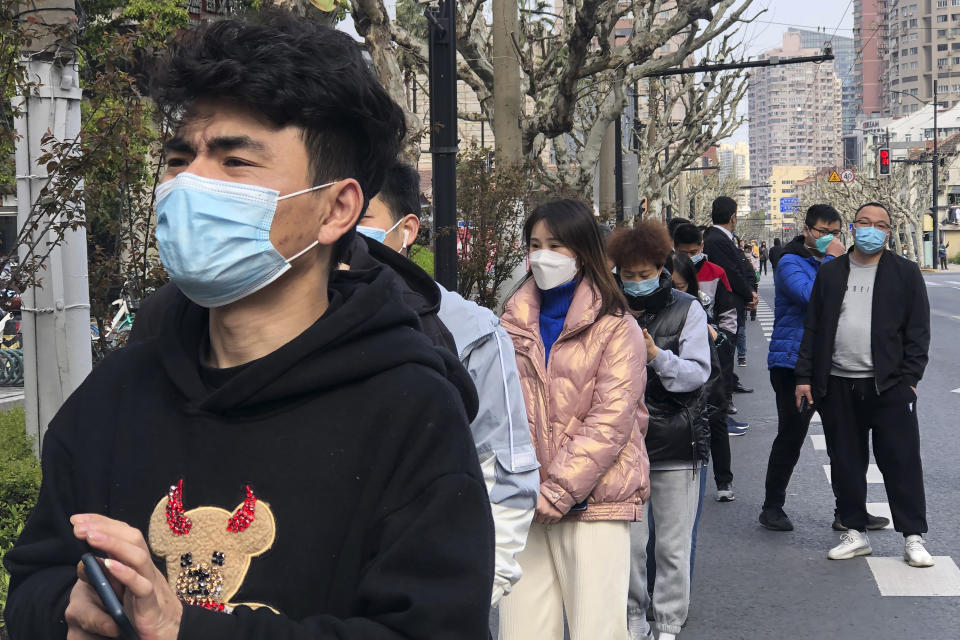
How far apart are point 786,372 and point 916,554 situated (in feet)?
5.05

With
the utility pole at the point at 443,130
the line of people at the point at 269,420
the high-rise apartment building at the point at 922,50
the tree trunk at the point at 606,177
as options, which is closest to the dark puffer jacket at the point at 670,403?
the utility pole at the point at 443,130

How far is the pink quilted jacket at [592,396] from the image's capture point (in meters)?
4.17

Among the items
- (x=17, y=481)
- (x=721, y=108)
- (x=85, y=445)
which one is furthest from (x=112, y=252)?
(x=721, y=108)

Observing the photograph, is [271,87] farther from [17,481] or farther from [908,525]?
[908,525]

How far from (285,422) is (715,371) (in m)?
4.72

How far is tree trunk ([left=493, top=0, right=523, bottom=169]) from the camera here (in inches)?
499

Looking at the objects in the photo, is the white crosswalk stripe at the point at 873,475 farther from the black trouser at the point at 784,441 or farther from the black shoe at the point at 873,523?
the black trouser at the point at 784,441

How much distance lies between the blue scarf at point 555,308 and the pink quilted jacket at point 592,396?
0.09 metres

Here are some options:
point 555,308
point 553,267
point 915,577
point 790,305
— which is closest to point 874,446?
point 915,577

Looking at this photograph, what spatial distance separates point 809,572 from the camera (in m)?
6.66

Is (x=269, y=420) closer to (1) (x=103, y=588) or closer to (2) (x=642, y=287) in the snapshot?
(1) (x=103, y=588)

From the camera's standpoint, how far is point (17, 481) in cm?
531

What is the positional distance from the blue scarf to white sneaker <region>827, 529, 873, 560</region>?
3.27 m

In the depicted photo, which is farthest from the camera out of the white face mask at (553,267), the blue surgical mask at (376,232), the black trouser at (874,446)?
the black trouser at (874,446)
